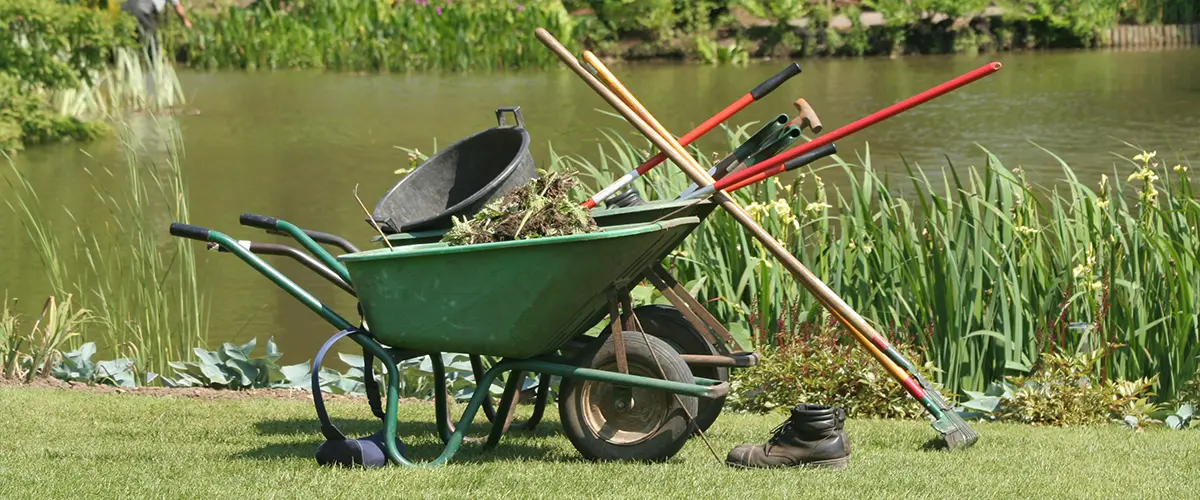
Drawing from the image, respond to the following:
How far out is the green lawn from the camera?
354cm

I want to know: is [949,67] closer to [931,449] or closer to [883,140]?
[883,140]

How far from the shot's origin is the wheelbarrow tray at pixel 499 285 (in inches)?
142

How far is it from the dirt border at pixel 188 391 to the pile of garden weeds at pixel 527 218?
5.10 ft

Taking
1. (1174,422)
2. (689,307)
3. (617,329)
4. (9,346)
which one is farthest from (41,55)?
(1174,422)

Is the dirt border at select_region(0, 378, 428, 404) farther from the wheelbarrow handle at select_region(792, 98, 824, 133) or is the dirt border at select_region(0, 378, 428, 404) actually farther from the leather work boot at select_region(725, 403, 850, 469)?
the wheelbarrow handle at select_region(792, 98, 824, 133)

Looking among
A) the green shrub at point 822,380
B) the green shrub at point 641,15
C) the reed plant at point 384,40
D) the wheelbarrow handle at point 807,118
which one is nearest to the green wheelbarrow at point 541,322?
the wheelbarrow handle at point 807,118

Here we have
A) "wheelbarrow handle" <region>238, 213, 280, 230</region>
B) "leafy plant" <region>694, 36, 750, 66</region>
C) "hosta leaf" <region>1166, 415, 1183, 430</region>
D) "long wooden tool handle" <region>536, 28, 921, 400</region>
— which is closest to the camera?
"long wooden tool handle" <region>536, 28, 921, 400</region>

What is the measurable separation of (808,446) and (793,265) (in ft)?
1.60

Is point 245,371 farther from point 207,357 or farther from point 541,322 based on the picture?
point 541,322

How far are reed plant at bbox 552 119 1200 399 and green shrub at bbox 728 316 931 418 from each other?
14 cm

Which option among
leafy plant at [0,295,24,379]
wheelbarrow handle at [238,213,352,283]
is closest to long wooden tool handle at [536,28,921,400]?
wheelbarrow handle at [238,213,352,283]

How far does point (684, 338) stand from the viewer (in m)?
4.22

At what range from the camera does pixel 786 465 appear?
12.7 feet

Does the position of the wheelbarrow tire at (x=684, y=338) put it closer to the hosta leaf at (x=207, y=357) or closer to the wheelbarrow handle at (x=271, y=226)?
the wheelbarrow handle at (x=271, y=226)
